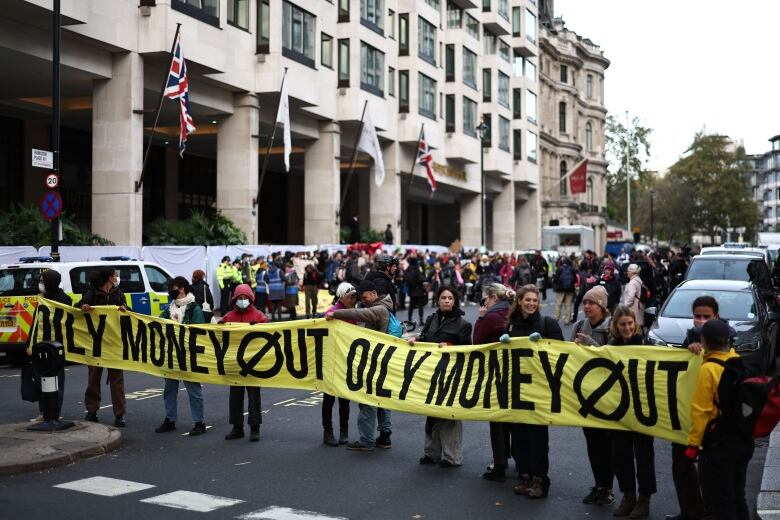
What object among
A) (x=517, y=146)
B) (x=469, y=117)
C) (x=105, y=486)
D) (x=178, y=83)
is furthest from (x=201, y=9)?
(x=517, y=146)

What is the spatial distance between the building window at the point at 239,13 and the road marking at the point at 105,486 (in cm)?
2717

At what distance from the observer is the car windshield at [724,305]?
14.8 m

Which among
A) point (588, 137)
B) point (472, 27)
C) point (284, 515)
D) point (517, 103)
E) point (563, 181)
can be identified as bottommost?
point (284, 515)

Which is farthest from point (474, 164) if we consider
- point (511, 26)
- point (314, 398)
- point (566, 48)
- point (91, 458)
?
point (91, 458)

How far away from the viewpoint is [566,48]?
3526 inches

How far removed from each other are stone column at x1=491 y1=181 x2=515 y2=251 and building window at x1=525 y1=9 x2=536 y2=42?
1183 cm

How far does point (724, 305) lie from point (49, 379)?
10.5m

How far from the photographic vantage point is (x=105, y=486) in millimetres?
8258

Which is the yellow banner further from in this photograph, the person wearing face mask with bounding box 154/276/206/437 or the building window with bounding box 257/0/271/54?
the building window with bounding box 257/0/271/54

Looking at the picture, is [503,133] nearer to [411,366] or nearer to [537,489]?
[411,366]

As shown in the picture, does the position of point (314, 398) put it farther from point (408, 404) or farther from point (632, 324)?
point (632, 324)

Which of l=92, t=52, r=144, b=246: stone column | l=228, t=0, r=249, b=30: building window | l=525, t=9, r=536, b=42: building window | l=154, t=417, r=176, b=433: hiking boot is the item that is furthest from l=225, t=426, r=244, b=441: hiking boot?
l=525, t=9, r=536, b=42: building window

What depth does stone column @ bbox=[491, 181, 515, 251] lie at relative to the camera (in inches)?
2795

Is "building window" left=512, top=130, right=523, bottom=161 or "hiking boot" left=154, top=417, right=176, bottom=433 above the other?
"building window" left=512, top=130, right=523, bottom=161
